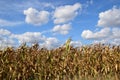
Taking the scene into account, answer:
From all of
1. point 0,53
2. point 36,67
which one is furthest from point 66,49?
point 0,53

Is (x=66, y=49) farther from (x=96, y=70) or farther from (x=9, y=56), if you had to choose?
(x=9, y=56)

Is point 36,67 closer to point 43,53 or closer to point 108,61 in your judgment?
point 43,53

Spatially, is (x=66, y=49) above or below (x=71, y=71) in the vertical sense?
above

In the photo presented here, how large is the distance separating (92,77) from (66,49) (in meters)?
1.94

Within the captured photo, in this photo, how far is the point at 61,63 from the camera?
47.8 feet

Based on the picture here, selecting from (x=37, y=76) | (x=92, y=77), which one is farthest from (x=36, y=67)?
(x=92, y=77)

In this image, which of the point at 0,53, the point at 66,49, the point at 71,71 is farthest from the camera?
the point at 66,49

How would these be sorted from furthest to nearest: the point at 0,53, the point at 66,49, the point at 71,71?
1. the point at 66,49
2. the point at 71,71
3. the point at 0,53

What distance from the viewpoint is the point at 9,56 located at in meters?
13.8

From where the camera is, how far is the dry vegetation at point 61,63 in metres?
13.6

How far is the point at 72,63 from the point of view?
580 inches

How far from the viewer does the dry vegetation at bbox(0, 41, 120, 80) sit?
13.6 metres

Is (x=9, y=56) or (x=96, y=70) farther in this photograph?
(x=96, y=70)

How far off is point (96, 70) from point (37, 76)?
8.70ft
